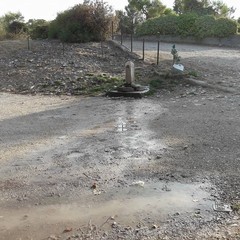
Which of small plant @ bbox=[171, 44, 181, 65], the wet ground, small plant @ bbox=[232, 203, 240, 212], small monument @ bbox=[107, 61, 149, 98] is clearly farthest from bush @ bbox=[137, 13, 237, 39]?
small plant @ bbox=[232, 203, 240, 212]

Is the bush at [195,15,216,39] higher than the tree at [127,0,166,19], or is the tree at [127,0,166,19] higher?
the tree at [127,0,166,19]

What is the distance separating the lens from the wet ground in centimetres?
365

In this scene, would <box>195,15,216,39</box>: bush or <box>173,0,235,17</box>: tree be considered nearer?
<box>195,15,216,39</box>: bush

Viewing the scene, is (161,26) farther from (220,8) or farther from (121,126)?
(121,126)

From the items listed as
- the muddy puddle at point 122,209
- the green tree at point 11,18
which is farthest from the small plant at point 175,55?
the green tree at point 11,18

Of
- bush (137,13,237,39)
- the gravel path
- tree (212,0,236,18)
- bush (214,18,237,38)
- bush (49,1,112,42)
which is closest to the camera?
the gravel path

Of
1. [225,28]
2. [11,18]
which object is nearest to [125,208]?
[225,28]

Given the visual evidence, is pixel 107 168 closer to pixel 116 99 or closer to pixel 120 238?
pixel 120 238

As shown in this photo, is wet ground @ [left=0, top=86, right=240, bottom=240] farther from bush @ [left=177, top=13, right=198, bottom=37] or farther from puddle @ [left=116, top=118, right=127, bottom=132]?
bush @ [left=177, top=13, right=198, bottom=37]

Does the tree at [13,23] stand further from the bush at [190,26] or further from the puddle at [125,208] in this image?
the puddle at [125,208]

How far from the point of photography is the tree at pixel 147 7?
88.3ft

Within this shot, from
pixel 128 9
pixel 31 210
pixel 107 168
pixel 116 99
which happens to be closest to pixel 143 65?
pixel 116 99

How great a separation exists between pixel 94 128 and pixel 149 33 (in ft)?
57.9

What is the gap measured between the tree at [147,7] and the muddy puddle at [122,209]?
23.9 m
